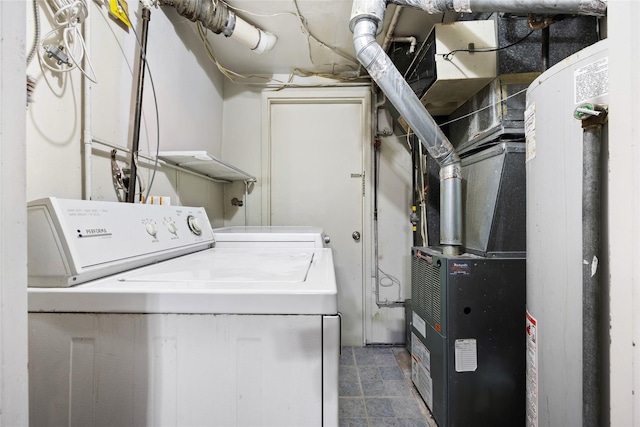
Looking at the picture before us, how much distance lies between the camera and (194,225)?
117 cm

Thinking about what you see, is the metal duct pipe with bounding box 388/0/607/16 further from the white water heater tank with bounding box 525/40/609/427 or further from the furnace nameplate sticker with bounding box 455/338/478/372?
the furnace nameplate sticker with bounding box 455/338/478/372

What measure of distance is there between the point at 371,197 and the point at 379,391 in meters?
1.41

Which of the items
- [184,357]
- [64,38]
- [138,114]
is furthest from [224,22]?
[184,357]

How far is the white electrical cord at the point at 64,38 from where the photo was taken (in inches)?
30.5

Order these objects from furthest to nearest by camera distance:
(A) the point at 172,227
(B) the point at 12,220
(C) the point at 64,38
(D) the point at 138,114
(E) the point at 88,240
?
(D) the point at 138,114 → (A) the point at 172,227 → (C) the point at 64,38 → (E) the point at 88,240 → (B) the point at 12,220

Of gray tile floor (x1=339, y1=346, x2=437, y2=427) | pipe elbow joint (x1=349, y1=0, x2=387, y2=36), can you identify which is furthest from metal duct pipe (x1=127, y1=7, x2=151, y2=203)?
gray tile floor (x1=339, y1=346, x2=437, y2=427)


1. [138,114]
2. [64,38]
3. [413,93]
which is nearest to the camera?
[64,38]

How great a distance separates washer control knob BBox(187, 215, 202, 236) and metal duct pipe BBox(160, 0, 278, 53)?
1.12 meters

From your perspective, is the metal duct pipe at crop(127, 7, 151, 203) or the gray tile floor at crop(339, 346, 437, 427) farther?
the gray tile floor at crop(339, 346, 437, 427)

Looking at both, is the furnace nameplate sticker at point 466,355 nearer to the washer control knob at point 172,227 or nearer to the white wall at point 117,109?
the washer control knob at point 172,227

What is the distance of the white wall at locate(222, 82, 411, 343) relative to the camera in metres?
2.21

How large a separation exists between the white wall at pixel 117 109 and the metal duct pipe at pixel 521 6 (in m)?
1.32

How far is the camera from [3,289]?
33cm

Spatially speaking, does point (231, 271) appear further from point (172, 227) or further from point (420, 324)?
point (420, 324)
